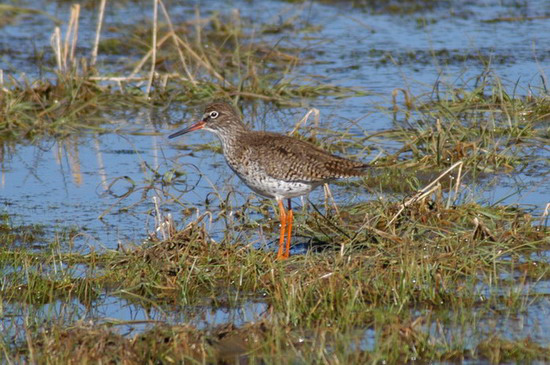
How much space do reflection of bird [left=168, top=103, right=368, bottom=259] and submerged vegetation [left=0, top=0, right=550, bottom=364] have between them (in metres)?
0.23

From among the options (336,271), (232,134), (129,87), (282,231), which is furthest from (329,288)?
(129,87)

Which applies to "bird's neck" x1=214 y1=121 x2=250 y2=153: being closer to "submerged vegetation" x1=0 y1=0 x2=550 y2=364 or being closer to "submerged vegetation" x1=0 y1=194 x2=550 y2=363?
"submerged vegetation" x1=0 y1=0 x2=550 y2=364

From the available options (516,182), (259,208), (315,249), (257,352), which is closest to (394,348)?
(257,352)

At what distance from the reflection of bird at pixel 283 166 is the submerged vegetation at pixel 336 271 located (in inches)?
9.1

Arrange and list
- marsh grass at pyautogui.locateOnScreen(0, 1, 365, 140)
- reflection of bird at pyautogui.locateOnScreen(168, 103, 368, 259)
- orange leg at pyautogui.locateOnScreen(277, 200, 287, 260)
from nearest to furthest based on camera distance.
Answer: orange leg at pyautogui.locateOnScreen(277, 200, 287, 260), reflection of bird at pyautogui.locateOnScreen(168, 103, 368, 259), marsh grass at pyautogui.locateOnScreen(0, 1, 365, 140)

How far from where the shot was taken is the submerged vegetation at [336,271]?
514 cm

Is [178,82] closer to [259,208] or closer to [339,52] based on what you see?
[339,52]

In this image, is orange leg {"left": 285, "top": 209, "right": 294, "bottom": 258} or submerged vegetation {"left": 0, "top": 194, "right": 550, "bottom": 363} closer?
submerged vegetation {"left": 0, "top": 194, "right": 550, "bottom": 363}

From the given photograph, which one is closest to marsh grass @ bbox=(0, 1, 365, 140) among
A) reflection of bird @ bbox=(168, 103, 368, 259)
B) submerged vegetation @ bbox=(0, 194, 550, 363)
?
reflection of bird @ bbox=(168, 103, 368, 259)

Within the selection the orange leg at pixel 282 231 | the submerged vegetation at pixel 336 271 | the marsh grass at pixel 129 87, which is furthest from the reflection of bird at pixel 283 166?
the marsh grass at pixel 129 87

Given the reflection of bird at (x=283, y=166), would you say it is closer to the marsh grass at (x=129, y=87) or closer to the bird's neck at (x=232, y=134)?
the bird's neck at (x=232, y=134)

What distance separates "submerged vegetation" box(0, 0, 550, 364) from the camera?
5137mm

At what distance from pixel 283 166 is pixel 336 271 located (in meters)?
1.28

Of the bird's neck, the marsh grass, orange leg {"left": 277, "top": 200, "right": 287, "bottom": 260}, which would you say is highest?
the bird's neck
